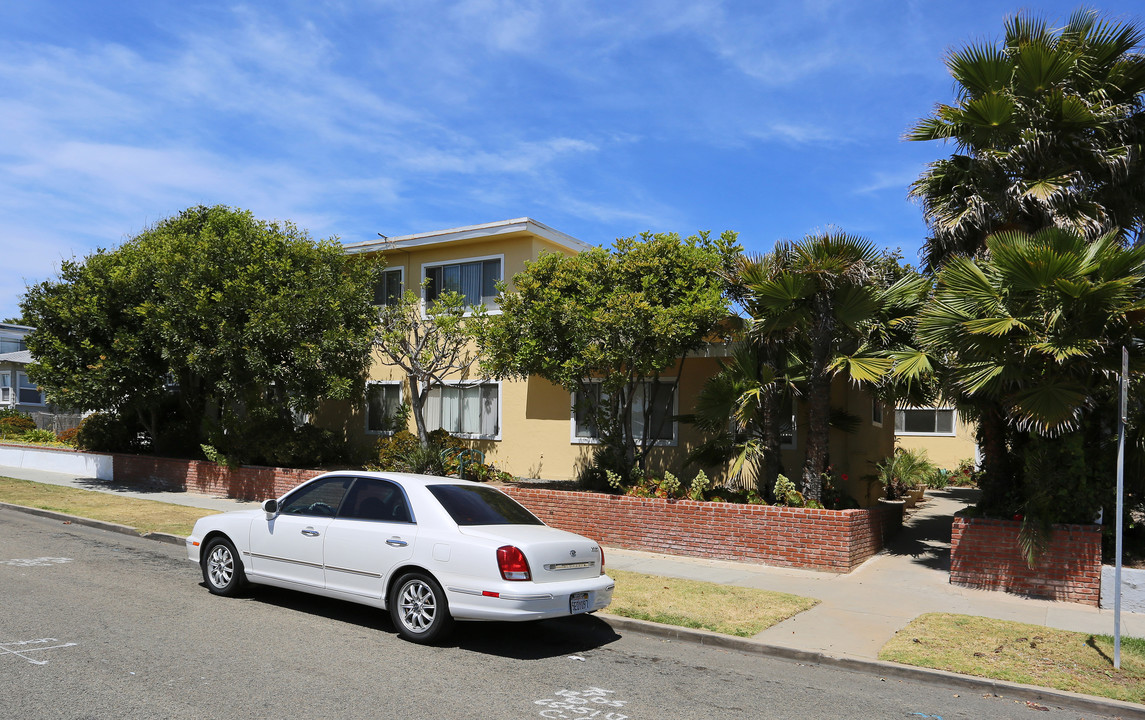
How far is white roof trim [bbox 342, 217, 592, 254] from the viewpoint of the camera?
739 inches

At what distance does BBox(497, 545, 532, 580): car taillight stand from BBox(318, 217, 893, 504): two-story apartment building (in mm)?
8120

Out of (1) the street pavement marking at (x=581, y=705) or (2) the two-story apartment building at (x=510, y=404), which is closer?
(1) the street pavement marking at (x=581, y=705)

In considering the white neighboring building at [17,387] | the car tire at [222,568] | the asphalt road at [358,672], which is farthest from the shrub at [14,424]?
the asphalt road at [358,672]

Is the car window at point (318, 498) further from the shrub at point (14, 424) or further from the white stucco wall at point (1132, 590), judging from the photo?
the shrub at point (14, 424)

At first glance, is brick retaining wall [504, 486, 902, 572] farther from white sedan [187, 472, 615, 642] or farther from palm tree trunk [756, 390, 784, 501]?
white sedan [187, 472, 615, 642]

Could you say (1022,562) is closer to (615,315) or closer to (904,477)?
(615,315)

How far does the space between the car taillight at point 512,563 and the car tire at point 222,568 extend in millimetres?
3393

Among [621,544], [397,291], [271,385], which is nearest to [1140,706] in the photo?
[621,544]

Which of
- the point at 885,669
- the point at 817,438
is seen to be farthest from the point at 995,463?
the point at 885,669

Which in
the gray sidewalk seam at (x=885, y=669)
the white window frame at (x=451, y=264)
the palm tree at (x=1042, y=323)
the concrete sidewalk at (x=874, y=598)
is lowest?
the gray sidewalk seam at (x=885, y=669)

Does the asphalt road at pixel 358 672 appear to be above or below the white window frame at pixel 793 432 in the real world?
below

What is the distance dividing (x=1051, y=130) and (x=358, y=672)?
1101cm

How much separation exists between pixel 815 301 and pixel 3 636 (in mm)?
10187

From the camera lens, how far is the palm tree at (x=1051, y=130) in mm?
11164
